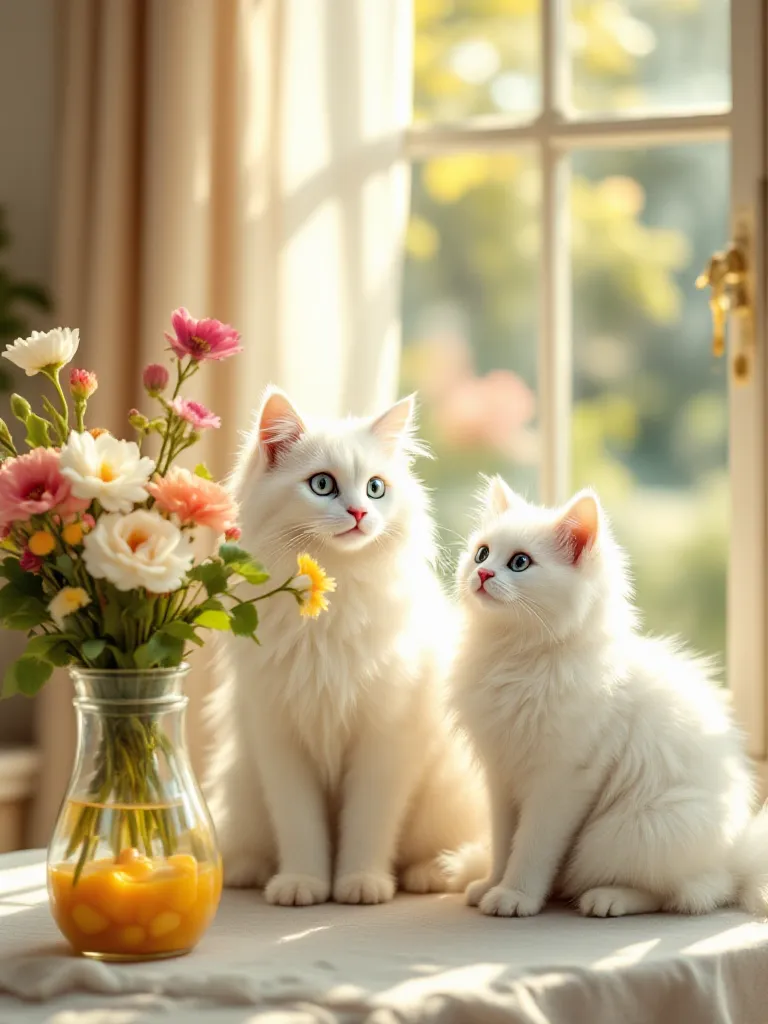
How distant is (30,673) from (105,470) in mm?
A: 210

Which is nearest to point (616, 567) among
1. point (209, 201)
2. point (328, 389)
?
point (328, 389)

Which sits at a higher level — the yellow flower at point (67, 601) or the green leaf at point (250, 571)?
the green leaf at point (250, 571)

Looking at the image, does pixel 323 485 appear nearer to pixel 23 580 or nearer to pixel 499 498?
pixel 499 498

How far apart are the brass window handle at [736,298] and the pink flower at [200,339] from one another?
1187 mm

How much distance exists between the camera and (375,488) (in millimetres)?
1500

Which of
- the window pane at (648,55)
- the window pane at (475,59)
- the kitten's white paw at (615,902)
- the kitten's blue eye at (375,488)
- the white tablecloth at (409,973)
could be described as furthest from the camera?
the window pane at (475,59)

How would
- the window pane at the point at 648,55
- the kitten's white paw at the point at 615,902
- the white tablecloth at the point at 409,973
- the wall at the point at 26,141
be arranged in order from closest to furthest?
the white tablecloth at the point at 409,973 → the kitten's white paw at the point at 615,902 → the window pane at the point at 648,55 → the wall at the point at 26,141

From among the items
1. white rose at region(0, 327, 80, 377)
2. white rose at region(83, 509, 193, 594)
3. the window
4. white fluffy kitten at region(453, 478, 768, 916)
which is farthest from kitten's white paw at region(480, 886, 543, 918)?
the window

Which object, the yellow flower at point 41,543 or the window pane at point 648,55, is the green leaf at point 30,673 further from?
the window pane at point 648,55

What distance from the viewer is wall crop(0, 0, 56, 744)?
258 centimetres

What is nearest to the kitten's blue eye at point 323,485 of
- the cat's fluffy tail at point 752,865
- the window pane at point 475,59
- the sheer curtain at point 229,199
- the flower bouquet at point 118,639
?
the flower bouquet at point 118,639

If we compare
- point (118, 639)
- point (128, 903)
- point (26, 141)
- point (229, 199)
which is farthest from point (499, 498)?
point (26, 141)

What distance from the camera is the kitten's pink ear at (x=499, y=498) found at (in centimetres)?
154

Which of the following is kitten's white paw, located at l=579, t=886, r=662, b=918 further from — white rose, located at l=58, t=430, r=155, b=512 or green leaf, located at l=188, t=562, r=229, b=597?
white rose, located at l=58, t=430, r=155, b=512
